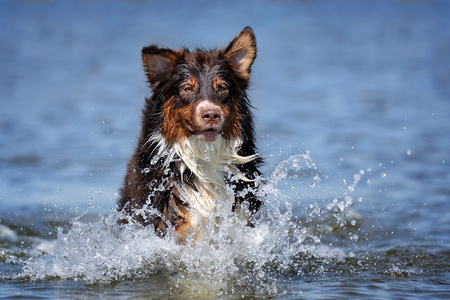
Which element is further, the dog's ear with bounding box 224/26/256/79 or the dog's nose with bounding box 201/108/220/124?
the dog's ear with bounding box 224/26/256/79

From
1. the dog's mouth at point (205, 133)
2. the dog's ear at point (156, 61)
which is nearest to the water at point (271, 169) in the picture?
the dog's mouth at point (205, 133)

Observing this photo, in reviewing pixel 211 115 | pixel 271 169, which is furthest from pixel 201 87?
pixel 271 169

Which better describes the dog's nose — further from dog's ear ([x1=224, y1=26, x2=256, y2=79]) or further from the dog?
dog's ear ([x1=224, y1=26, x2=256, y2=79])

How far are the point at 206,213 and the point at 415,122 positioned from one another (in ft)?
29.2

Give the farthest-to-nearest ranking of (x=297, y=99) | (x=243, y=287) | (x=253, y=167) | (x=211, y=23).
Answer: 1. (x=211, y=23)
2. (x=297, y=99)
3. (x=253, y=167)
4. (x=243, y=287)

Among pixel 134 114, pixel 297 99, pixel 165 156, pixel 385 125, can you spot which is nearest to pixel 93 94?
pixel 134 114

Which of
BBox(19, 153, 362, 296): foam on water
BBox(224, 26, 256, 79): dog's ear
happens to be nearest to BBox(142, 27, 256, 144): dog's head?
BBox(224, 26, 256, 79): dog's ear

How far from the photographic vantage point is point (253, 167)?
6758 mm

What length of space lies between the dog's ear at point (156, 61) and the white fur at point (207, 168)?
22.9 inches

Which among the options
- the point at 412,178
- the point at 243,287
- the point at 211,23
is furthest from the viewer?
the point at 211,23

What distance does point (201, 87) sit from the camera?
6.33 m

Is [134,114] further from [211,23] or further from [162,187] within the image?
[211,23]

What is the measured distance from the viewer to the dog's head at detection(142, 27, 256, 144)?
6.24m

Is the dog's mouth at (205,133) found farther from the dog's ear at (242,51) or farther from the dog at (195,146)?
the dog's ear at (242,51)
